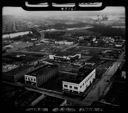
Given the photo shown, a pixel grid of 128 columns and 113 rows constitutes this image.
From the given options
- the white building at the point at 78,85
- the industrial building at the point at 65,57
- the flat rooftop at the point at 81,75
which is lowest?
the white building at the point at 78,85

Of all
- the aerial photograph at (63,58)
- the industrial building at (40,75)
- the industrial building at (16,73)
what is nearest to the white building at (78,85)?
the aerial photograph at (63,58)

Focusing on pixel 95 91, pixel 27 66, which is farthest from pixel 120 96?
pixel 27 66

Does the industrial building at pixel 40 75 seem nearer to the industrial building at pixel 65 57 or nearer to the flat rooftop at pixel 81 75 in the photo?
the industrial building at pixel 65 57

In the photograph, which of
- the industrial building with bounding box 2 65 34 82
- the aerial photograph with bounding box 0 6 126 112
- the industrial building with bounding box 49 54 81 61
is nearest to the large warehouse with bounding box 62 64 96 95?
the aerial photograph with bounding box 0 6 126 112

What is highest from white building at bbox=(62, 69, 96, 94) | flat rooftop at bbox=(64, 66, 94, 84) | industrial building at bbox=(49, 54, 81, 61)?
industrial building at bbox=(49, 54, 81, 61)

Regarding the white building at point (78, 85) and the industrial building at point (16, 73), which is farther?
the industrial building at point (16, 73)

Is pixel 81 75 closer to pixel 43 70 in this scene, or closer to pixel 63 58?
pixel 63 58

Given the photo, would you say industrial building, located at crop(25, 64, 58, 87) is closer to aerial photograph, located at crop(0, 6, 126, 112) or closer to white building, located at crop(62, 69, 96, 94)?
aerial photograph, located at crop(0, 6, 126, 112)
